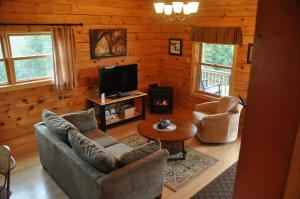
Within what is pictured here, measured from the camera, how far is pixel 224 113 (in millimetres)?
4352

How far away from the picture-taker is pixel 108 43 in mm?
5234

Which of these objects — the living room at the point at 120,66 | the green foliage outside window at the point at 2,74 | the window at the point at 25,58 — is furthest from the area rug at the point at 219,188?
the green foliage outside window at the point at 2,74

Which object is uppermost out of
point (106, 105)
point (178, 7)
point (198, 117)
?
point (178, 7)

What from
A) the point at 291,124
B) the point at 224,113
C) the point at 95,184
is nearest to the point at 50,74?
the point at 95,184

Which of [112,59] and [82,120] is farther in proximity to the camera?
[112,59]

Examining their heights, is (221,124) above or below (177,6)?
below

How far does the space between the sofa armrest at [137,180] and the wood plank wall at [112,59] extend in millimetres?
2585

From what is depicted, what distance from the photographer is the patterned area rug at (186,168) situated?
10.9 feet

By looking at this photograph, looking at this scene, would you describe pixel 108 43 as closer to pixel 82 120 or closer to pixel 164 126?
pixel 82 120

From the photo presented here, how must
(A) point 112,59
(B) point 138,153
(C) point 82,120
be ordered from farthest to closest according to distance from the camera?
(A) point 112,59 < (C) point 82,120 < (B) point 138,153

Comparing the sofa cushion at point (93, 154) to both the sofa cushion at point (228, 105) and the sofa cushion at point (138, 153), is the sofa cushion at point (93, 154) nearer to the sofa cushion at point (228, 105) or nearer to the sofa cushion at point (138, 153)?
the sofa cushion at point (138, 153)

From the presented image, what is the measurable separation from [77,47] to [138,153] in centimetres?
308

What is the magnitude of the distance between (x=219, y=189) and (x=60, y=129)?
2210 millimetres

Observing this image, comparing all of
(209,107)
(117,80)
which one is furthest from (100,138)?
(209,107)
